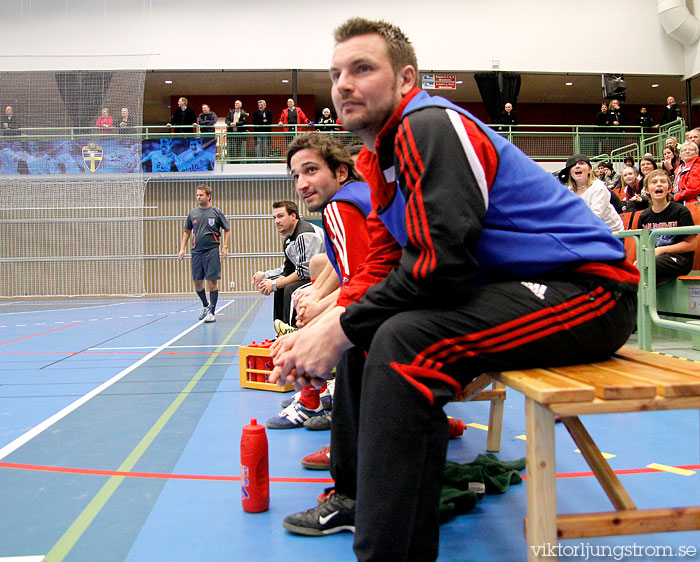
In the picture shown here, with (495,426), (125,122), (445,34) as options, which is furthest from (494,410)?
(445,34)

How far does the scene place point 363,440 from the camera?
1302 mm

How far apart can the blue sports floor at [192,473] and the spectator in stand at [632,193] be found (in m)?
4.85

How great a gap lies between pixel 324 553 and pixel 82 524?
2.96 feet

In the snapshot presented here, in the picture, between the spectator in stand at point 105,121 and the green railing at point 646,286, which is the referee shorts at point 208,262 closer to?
the spectator in stand at point 105,121

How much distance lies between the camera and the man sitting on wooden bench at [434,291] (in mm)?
1249

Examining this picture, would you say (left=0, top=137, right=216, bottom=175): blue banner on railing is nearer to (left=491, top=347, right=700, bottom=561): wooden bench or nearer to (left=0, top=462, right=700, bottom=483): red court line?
(left=0, top=462, right=700, bottom=483): red court line

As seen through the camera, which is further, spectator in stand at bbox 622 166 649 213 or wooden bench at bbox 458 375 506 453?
spectator in stand at bbox 622 166 649 213

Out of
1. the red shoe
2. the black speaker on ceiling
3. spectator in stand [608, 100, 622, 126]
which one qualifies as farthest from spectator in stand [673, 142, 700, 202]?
the black speaker on ceiling

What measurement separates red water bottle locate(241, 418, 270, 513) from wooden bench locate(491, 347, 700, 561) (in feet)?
3.65

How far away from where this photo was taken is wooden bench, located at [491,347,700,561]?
1258 mm

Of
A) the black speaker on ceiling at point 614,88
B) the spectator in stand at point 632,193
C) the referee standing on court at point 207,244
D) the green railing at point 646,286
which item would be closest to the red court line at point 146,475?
the green railing at point 646,286

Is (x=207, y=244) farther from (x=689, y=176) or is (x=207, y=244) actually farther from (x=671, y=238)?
(x=689, y=176)

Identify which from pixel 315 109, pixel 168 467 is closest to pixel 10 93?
pixel 315 109

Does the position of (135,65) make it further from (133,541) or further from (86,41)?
(133,541)
